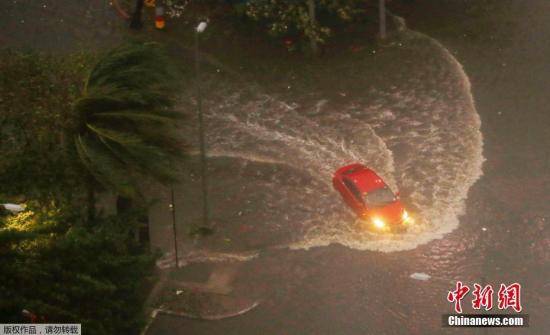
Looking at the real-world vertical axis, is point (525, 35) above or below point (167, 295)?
above

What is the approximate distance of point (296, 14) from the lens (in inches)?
1513

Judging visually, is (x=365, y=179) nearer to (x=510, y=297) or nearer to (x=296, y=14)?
(x=510, y=297)

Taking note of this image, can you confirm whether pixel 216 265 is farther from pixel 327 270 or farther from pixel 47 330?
pixel 47 330

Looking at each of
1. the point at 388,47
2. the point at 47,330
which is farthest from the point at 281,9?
the point at 47,330

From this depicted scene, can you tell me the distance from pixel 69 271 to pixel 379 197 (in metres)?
12.8

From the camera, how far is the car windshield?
2833cm

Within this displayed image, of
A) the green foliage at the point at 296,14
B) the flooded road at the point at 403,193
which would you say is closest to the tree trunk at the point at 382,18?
the green foliage at the point at 296,14

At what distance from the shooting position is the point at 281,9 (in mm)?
38875

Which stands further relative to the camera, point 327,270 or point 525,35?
→ point 525,35

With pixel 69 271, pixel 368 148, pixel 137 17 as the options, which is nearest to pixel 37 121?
pixel 69 271

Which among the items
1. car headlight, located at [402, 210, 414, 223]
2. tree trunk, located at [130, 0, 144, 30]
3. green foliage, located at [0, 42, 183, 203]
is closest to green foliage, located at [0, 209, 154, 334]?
green foliage, located at [0, 42, 183, 203]

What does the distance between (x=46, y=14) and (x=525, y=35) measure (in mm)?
26942

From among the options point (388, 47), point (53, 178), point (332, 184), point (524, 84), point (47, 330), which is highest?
point (388, 47)

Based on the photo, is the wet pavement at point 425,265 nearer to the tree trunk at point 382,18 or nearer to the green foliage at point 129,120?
the green foliage at point 129,120
